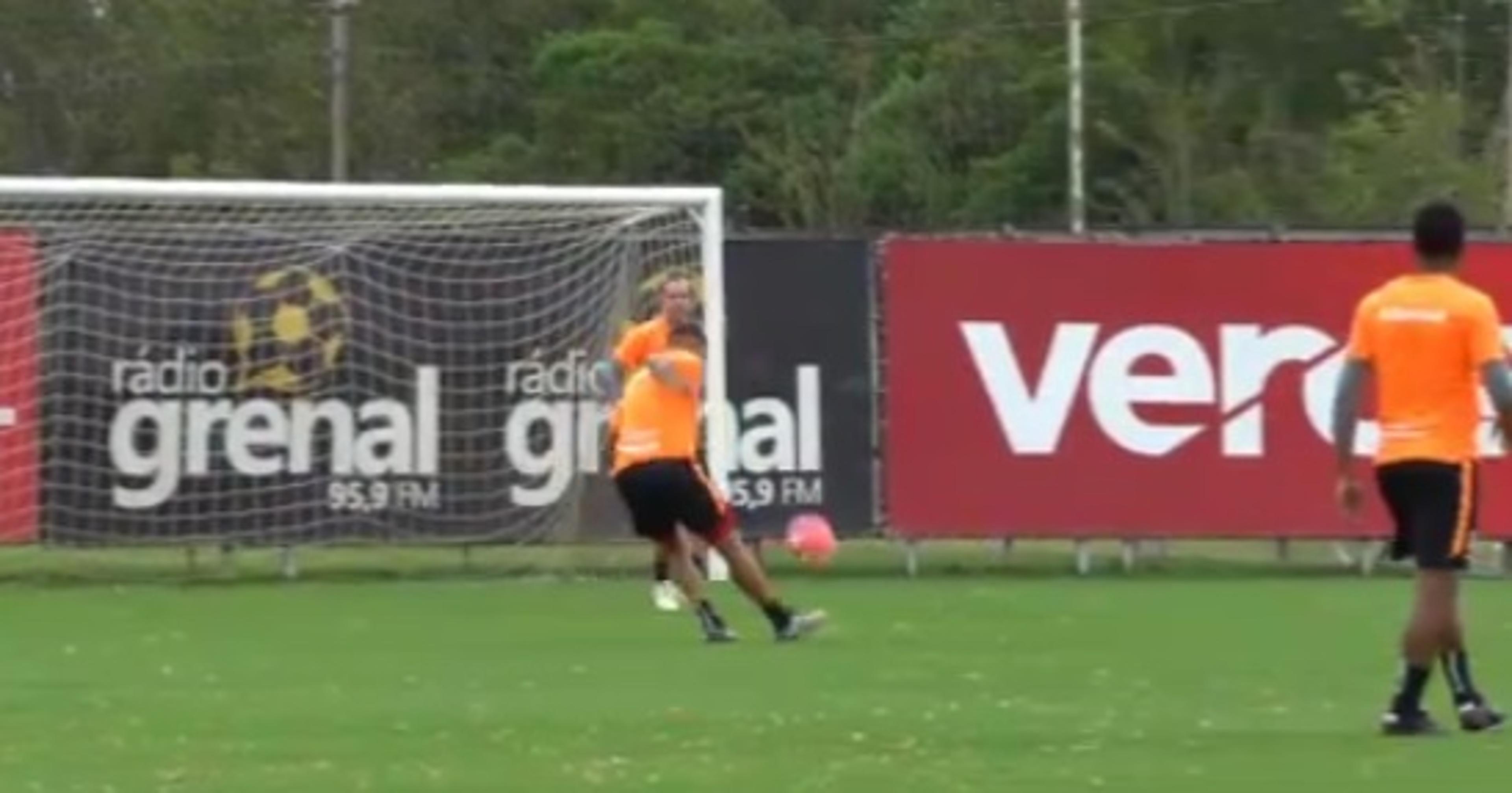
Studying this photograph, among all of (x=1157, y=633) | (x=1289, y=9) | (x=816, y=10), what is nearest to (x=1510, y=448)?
(x=1157, y=633)

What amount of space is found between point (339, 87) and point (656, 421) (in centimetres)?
3789

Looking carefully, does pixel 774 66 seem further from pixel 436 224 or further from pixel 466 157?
pixel 436 224

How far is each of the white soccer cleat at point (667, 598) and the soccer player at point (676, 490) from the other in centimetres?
202

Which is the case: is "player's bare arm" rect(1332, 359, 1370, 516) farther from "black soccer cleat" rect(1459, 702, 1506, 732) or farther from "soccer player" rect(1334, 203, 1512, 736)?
"black soccer cleat" rect(1459, 702, 1506, 732)

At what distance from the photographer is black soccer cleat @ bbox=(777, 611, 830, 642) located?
1939 centimetres

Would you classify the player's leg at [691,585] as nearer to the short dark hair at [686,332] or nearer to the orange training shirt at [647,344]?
the orange training shirt at [647,344]

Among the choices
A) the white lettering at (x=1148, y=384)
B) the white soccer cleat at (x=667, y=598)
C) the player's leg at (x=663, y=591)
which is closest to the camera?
the player's leg at (x=663, y=591)

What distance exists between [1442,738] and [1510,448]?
1.12m

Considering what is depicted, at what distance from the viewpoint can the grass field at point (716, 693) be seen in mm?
13070

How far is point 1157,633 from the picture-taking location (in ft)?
66.2

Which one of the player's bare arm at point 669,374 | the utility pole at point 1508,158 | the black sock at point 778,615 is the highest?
the utility pole at point 1508,158

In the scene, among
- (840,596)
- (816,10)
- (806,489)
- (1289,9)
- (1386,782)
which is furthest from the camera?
(816,10)

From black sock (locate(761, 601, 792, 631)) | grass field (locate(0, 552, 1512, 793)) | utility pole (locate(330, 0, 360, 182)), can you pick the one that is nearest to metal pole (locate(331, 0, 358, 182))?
utility pole (locate(330, 0, 360, 182))

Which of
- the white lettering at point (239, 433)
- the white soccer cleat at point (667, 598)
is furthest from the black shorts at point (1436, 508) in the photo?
the white lettering at point (239, 433)
